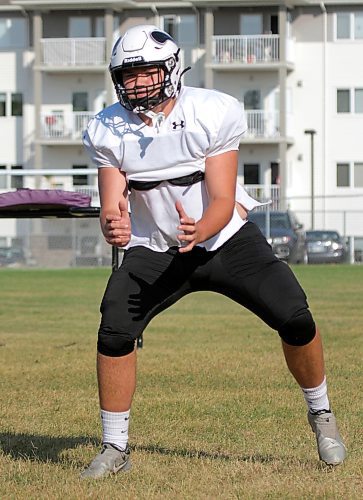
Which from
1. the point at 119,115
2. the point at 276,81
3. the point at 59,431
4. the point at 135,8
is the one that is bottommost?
the point at 59,431

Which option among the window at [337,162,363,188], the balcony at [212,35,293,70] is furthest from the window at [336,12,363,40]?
the window at [337,162,363,188]

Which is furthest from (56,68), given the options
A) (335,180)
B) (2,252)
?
(2,252)

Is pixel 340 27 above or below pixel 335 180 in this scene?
above

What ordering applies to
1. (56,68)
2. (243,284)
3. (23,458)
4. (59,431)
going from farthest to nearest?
(56,68) → (59,431) → (23,458) → (243,284)

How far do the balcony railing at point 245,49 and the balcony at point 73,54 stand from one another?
4610 mm

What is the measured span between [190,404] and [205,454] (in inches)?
66.9

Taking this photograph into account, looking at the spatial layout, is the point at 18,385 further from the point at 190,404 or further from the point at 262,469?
the point at 262,469

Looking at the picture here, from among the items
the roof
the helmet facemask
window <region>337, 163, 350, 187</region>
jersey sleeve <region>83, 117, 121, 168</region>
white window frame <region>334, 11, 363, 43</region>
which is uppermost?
the roof

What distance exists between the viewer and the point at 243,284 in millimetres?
5336

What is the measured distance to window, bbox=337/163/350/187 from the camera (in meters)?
49.5

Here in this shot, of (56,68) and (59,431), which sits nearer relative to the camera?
(59,431)

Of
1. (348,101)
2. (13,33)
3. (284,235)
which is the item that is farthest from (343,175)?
(284,235)

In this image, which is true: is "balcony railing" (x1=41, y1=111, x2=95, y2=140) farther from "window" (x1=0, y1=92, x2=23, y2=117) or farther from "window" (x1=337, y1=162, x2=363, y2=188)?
"window" (x1=337, y1=162, x2=363, y2=188)

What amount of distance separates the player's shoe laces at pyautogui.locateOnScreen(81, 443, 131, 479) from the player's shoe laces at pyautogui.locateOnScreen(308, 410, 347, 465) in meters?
0.87
